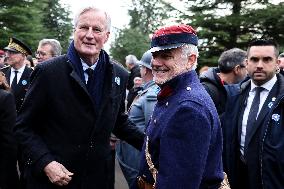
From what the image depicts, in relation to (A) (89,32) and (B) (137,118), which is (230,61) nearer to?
(B) (137,118)

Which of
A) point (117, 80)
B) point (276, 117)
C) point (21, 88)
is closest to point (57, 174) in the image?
point (117, 80)

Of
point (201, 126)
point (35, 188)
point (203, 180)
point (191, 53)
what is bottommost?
point (35, 188)

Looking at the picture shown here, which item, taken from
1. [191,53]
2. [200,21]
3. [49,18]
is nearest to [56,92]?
[191,53]

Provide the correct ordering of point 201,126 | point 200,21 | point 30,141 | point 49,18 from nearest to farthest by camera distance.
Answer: point 201,126 → point 30,141 → point 200,21 → point 49,18

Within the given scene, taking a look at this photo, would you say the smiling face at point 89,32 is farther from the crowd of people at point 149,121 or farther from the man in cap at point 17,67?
the man in cap at point 17,67

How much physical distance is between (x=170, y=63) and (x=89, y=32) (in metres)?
0.83

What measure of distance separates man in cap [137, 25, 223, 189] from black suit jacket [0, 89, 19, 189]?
62.1 inches

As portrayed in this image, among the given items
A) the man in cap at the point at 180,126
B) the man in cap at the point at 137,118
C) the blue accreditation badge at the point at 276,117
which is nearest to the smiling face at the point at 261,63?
the blue accreditation badge at the point at 276,117

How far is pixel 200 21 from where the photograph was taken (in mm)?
20047

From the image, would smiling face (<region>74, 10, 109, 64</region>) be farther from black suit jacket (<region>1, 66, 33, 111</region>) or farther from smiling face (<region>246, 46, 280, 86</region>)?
black suit jacket (<region>1, 66, 33, 111</region>)

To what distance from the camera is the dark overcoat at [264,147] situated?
3.84m

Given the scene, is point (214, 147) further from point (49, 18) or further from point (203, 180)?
point (49, 18)

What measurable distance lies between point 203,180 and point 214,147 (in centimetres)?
21

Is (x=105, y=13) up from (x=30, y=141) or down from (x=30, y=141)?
up
